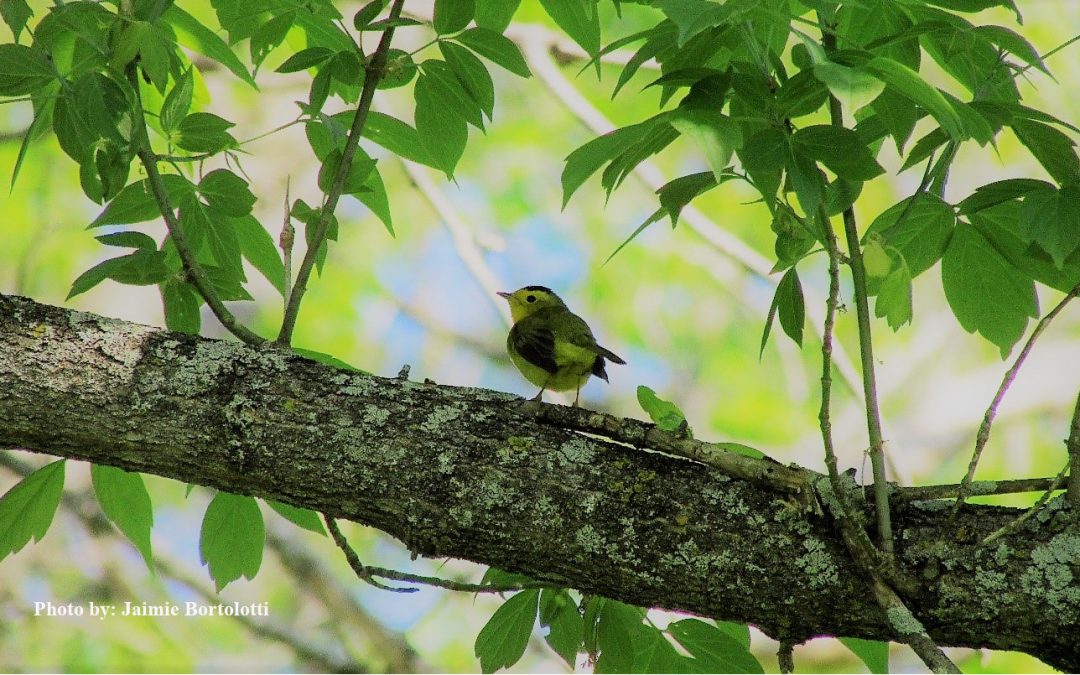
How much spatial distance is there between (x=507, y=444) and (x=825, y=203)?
911mm

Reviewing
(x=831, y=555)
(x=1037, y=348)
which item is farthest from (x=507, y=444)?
(x=1037, y=348)

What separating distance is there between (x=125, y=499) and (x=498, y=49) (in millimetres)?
1475

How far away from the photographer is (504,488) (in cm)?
216

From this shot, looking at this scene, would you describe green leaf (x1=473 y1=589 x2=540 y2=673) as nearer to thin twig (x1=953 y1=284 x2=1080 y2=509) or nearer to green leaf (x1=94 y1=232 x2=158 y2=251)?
thin twig (x1=953 y1=284 x2=1080 y2=509)

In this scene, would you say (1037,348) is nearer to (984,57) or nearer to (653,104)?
(653,104)

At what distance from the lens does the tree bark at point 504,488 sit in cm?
200

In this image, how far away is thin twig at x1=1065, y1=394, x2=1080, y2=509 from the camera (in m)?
1.98

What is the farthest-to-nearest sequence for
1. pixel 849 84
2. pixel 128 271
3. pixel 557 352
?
pixel 557 352, pixel 128 271, pixel 849 84

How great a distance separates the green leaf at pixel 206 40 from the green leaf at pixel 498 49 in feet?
1.88

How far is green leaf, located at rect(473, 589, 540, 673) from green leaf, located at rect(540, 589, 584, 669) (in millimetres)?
49

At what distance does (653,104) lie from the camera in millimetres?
7012

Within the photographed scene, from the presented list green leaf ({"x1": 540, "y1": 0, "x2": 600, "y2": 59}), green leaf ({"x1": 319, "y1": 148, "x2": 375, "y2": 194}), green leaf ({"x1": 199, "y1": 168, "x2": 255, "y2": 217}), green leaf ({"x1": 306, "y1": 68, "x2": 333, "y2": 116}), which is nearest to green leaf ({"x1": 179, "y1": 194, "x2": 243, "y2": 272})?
green leaf ({"x1": 199, "y1": 168, "x2": 255, "y2": 217})

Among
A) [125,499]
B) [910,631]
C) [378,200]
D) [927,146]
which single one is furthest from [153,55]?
[910,631]

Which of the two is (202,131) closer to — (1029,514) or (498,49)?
(498,49)
